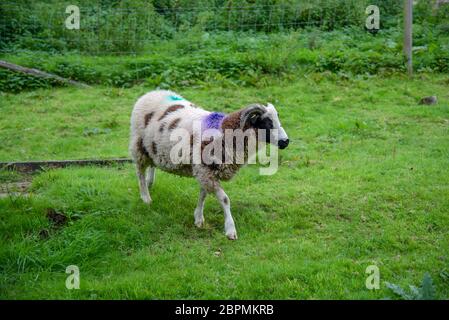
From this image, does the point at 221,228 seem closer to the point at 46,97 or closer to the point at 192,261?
the point at 192,261

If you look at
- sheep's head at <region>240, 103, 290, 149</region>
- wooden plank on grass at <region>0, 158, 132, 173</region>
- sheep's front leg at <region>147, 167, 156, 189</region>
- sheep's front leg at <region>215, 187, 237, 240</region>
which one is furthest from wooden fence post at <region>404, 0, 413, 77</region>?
sheep's front leg at <region>215, 187, 237, 240</region>

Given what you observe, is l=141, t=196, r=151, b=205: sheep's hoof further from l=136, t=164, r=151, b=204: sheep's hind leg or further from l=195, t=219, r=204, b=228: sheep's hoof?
l=195, t=219, r=204, b=228: sheep's hoof

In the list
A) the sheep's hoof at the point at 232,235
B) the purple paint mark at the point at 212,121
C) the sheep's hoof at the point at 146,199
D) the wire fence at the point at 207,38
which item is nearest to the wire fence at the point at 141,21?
the wire fence at the point at 207,38

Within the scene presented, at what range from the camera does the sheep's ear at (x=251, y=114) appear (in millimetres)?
5664

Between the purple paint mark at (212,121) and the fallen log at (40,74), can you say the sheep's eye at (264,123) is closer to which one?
the purple paint mark at (212,121)

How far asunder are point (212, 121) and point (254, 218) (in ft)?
3.81

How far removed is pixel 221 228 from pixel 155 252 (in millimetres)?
852

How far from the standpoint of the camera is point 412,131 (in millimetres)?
8531

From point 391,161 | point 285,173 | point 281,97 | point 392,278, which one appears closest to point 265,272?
point 392,278

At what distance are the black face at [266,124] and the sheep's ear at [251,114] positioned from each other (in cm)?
5

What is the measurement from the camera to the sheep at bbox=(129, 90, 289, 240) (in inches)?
224

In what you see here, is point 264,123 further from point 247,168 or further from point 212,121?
point 247,168

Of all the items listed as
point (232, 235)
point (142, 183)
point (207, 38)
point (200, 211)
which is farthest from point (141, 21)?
point (232, 235)

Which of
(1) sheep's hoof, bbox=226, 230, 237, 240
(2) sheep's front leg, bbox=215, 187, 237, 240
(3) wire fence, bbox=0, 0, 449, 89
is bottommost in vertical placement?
(1) sheep's hoof, bbox=226, 230, 237, 240
